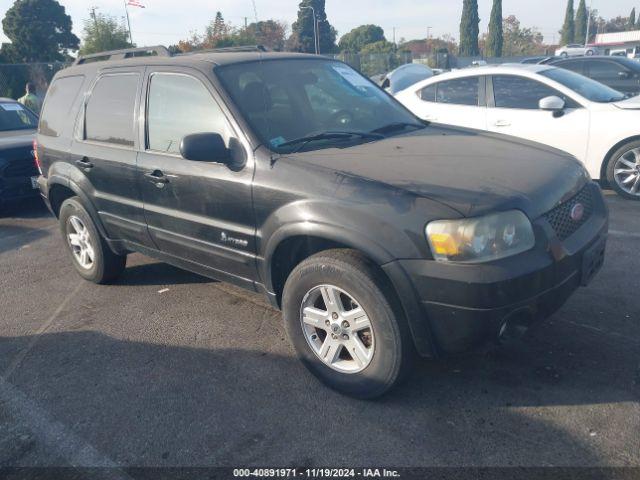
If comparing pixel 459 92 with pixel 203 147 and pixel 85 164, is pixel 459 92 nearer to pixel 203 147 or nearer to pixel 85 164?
pixel 85 164

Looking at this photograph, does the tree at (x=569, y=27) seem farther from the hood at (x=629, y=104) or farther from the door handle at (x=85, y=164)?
the door handle at (x=85, y=164)

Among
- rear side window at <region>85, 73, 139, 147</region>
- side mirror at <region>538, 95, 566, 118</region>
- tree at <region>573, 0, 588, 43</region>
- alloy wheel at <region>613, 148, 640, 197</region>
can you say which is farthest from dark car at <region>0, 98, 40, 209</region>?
tree at <region>573, 0, 588, 43</region>

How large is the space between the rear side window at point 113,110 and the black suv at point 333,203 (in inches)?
0.7

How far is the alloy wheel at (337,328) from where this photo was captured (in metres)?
2.97

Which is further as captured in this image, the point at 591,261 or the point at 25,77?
the point at 25,77

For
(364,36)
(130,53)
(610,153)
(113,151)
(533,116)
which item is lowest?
(610,153)

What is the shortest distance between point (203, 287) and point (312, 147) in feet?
6.55

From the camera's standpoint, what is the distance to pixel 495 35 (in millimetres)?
56156

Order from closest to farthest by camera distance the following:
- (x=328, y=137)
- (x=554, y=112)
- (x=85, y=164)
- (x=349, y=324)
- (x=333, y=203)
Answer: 1. (x=333, y=203)
2. (x=349, y=324)
3. (x=328, y=137)
4. (x=85, y=164)
5. (x=554, y=112)

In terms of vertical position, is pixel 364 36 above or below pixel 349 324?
above

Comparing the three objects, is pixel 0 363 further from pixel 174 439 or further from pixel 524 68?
pixel 524 68

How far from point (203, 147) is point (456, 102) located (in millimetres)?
5197

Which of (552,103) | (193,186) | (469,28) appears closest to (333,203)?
(193,186)

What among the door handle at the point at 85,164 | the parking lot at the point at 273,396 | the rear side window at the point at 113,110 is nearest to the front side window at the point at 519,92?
the parking lot at the point at 273,396
